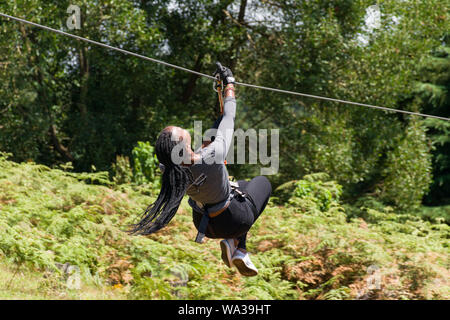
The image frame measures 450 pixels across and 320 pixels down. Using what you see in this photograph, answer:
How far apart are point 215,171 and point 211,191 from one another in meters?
0.18

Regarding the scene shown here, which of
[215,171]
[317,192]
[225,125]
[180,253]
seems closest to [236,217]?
[215,171]

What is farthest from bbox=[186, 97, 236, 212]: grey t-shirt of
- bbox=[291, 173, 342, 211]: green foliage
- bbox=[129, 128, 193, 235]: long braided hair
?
bbox=[291, 173, 342, 211]: green foliage

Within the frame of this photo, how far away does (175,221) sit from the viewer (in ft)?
25.9

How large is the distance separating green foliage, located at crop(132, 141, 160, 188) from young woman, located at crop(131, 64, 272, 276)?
6470mm

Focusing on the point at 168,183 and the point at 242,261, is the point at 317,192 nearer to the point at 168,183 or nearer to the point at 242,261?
the point at 242,261

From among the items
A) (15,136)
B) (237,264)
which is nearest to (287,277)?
(237,264)

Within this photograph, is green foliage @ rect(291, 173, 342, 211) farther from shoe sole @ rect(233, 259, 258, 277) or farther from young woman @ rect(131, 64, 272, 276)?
young woman @ rect(131, 64, 272, 276)

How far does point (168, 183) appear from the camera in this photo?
3.53 meters

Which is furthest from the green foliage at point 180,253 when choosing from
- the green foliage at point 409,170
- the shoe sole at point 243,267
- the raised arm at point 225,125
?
the green foliage at point 409,170

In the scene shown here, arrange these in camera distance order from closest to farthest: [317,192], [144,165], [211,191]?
[211,191], [317,192], [144,165]

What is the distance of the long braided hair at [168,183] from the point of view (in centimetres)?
340

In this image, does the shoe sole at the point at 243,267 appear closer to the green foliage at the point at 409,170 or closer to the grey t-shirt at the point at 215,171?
the grey t-shirt at the point at 215,171

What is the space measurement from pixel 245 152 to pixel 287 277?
7.94 metres

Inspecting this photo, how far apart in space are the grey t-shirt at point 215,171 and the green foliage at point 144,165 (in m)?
6.78
